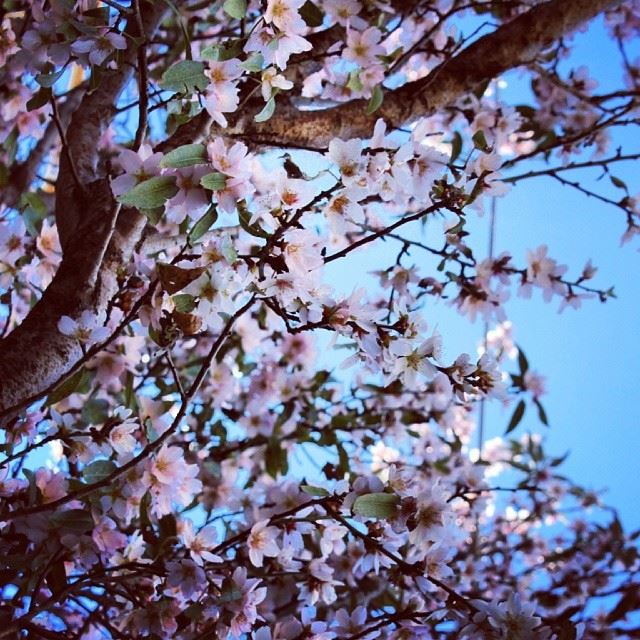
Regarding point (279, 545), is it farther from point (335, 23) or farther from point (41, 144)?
point (41, 144)

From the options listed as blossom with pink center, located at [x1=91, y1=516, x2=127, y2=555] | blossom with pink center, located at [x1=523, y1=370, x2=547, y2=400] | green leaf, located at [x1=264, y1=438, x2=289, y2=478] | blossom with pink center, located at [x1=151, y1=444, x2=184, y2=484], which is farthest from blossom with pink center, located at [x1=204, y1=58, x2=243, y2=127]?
blossom with pink center, located at [x1=523, y1=370, x2=547, y2=400]

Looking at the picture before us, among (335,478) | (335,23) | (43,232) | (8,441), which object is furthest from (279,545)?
(335,23)

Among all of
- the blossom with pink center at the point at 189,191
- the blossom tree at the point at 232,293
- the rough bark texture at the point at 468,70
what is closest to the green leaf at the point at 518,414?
the blossom tree at the point at 232,293

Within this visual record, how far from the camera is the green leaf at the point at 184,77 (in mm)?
769

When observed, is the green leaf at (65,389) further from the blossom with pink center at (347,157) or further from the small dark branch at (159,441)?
the blossom with pink center at (347,157)

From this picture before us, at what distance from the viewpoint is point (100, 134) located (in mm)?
1163

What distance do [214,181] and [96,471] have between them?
0.42m

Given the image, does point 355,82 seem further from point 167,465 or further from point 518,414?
point 518,414

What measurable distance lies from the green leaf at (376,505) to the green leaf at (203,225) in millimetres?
343

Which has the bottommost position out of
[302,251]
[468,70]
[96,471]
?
[96,471]

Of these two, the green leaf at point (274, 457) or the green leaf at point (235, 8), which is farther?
the green leaf at point (274, 457)

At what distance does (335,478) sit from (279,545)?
0.12 metres

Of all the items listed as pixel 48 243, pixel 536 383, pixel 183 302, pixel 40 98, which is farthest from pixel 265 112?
pixel 536 383

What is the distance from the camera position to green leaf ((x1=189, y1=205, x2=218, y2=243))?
762 millimetres
